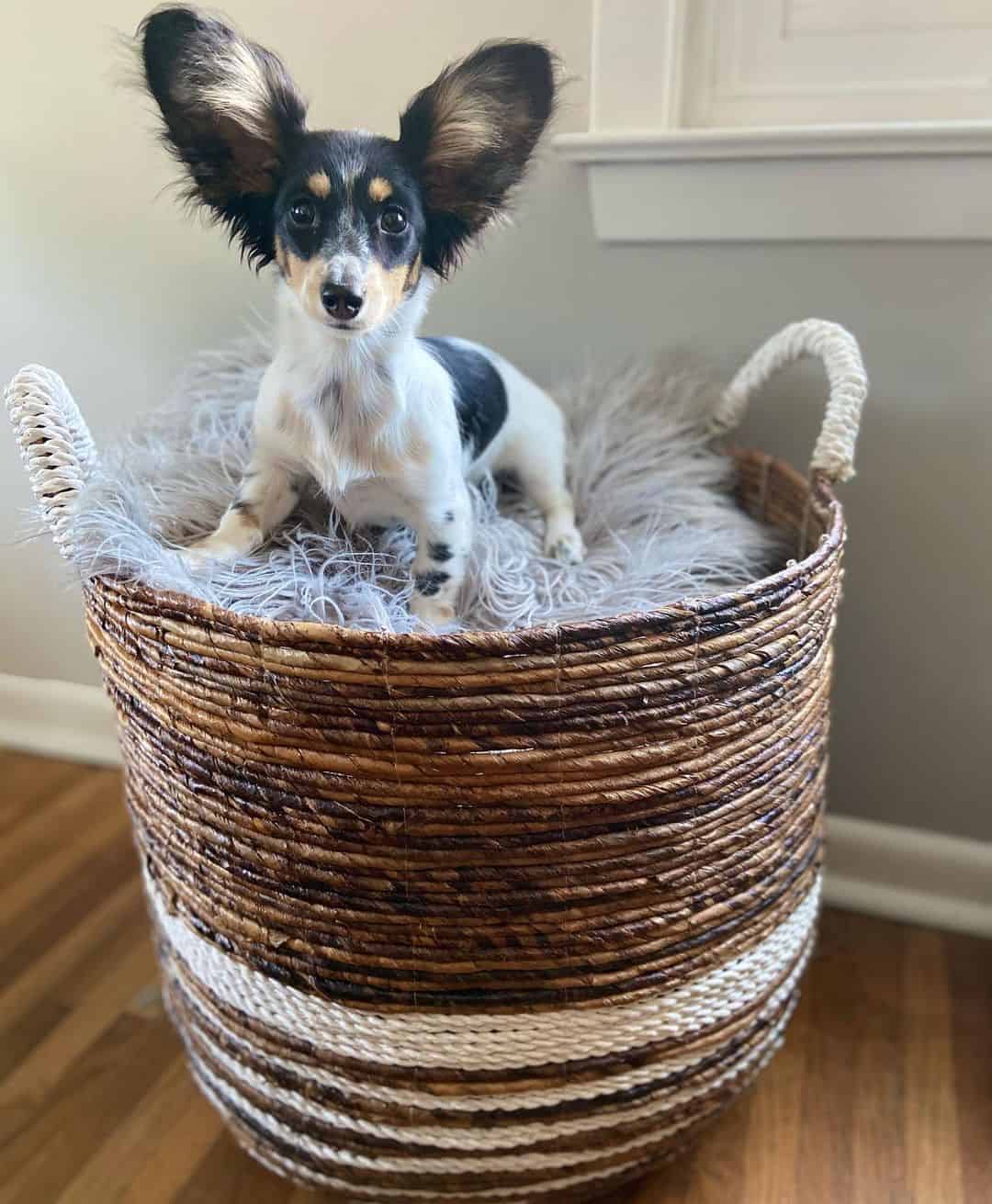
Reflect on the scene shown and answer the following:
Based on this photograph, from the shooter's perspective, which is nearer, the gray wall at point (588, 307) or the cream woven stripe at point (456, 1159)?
the cream woven stripe at point (456, 1159)

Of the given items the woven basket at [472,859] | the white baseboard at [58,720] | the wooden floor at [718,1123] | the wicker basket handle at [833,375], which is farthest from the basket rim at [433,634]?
the white baseboard at [58,720]

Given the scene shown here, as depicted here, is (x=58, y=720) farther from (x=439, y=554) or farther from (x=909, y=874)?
(x=909, y=874)

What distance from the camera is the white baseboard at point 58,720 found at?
1.44 metres

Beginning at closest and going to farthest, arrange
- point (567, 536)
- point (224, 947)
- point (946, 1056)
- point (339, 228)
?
point (339, 228) → point (224, 947) → point (567, 536) → point (946, 1056)

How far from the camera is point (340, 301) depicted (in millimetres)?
631

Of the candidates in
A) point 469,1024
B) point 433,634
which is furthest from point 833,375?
point 469,1024

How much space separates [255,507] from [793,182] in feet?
2.05

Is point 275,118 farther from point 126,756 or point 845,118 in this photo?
point 845,118

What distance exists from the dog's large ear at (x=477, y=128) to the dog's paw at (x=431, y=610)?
0.84ft

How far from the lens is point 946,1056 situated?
102 cm

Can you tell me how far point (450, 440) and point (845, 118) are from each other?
57cm

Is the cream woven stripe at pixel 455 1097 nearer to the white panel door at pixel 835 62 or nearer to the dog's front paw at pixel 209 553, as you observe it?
the dog's front paw at pixel 209 553

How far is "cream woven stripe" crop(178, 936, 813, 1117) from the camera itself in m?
0.73

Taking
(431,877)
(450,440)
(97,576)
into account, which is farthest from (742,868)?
(97,576)
